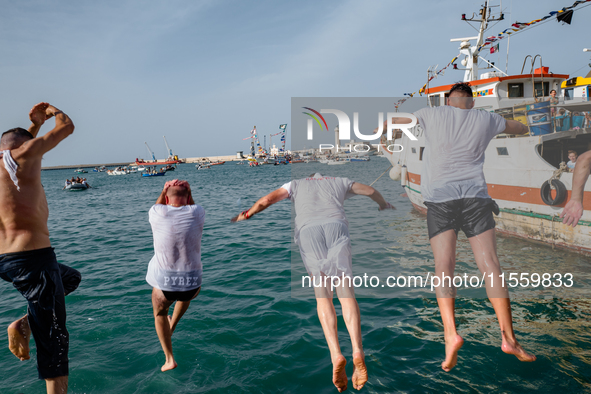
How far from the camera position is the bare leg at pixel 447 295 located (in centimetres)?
319

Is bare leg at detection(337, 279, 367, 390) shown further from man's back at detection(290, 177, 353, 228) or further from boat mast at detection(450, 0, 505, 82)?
boat mast at detection(450, 0, 505, 82)

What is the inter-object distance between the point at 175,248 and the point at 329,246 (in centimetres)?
171

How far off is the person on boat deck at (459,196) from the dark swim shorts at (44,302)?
379 cm

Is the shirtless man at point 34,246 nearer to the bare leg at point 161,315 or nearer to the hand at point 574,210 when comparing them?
the bare leg at point 161,315

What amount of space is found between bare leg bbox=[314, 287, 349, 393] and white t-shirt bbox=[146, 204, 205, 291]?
1473 mm

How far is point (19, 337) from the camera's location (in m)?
3.57

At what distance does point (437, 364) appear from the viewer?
15.1 ft

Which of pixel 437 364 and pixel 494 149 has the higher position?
pixel 494 149

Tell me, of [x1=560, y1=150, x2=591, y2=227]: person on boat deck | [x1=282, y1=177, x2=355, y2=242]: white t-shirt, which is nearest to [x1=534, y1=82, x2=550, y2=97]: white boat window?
[x1=560, y1=150, x2=591, y2=227]: person on boat deck

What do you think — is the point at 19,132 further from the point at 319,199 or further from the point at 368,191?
the point at 368,191

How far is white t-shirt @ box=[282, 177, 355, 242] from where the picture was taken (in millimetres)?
3586

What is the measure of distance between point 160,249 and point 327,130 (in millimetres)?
2690

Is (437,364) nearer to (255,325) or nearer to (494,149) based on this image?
(255,325)

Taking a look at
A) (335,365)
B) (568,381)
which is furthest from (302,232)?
(568,381)
